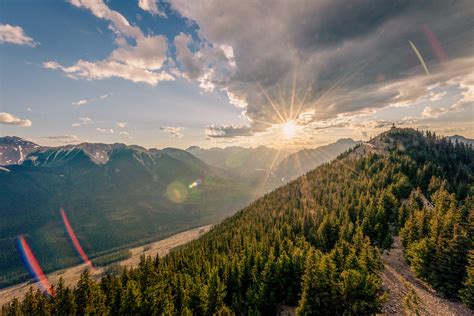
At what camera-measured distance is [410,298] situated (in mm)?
44281

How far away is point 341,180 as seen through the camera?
177 metres

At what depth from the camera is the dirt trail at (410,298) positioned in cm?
4049

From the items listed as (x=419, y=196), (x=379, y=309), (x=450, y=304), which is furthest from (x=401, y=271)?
(x=419, y=196)

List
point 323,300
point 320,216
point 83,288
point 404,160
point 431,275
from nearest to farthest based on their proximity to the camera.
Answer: point 323,300
point 431,275
point 83,288
point 320,216
point 404,160

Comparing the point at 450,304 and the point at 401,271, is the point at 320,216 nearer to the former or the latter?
the point at 401,271

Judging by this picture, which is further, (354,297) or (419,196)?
(419,196)

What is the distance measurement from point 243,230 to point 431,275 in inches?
3707

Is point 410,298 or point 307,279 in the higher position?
point 307,279

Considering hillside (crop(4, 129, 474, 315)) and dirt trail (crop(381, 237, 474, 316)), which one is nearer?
dirt trail (crop(381, 237, 474, 316))

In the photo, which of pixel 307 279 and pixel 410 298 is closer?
pixel 410 298

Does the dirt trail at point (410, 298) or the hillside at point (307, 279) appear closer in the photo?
the dirt trail at point (410, 298)

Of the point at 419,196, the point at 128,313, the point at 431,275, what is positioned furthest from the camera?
the point at 419,196

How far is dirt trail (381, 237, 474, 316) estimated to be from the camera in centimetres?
4049

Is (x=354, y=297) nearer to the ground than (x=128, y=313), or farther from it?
farther from it
